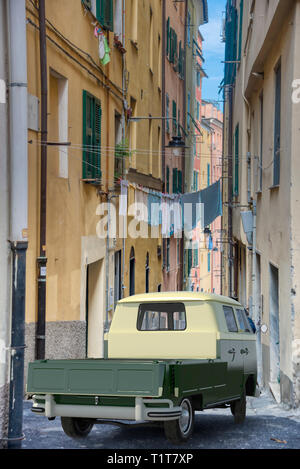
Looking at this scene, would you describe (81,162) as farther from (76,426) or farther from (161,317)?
(76,426)

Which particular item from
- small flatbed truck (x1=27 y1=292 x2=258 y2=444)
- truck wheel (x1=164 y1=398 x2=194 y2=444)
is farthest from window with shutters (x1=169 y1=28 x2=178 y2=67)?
truck wheel (x1=164 y1=398 x2=194 y2=444)

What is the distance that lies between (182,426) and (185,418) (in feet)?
0.27

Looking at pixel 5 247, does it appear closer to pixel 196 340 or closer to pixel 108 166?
pixel 196 340

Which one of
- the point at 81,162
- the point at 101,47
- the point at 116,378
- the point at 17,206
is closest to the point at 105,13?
the point at 101,47

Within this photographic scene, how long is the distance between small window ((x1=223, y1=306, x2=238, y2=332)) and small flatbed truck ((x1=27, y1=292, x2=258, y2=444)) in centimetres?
1

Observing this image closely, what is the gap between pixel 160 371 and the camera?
680 cm

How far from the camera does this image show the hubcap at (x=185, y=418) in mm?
7414

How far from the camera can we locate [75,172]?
46.1ft

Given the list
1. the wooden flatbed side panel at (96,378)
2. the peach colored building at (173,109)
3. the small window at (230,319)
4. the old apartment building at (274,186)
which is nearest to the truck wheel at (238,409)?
the small window at (230,319)

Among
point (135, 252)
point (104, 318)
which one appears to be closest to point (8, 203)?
point (104, 318)

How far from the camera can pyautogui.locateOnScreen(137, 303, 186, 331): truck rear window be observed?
906 centimetres

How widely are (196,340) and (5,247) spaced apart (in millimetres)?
2537

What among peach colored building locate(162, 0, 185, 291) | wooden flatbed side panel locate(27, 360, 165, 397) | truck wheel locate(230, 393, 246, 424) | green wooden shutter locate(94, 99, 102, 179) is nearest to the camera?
wooden flatbed side panel locate(27, 360, 165, 397)

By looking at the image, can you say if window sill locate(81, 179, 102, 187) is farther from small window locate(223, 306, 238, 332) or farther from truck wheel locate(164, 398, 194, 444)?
truck wheel locate(164, 398, 194, 444)
